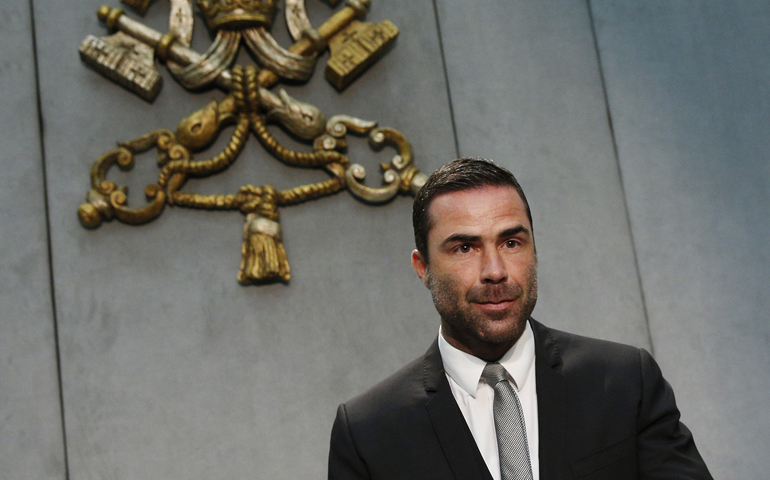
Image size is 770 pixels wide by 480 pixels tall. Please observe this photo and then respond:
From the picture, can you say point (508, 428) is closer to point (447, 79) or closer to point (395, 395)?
point (395, 395)

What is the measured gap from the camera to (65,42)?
7.56 feet

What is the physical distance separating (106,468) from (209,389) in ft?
1.06

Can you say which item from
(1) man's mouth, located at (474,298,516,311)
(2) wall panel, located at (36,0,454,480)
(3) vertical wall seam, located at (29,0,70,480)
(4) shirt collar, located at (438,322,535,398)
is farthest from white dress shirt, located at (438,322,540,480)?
(3) vertical wall seam, located at (29,0,70,480)

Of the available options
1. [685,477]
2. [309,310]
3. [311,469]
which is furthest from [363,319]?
[685,477]

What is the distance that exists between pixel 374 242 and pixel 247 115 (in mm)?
517

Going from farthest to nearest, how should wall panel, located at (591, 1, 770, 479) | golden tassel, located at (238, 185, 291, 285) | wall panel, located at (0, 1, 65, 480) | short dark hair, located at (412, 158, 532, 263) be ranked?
wall panel, located at (591, 1, 770, 479) → golden tassel, located at (238, 185, 291, 285) → wall panel, located at (0, 1, 65, 480) → short dark hair, located at (412, 158, 532, 263)

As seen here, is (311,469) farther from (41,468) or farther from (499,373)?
(499,373)

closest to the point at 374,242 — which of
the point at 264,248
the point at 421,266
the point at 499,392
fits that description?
Answer: the point at 264,248

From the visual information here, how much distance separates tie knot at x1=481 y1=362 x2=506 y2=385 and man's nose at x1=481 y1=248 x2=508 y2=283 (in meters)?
0.16

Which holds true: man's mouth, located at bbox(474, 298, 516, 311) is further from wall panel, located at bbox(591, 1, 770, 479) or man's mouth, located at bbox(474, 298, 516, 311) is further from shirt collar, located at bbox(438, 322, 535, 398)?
wall panel, located at bbox(591, 1, 770, 479)

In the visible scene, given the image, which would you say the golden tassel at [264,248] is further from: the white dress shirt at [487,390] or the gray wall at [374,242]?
the white dress shirt at [487,390]

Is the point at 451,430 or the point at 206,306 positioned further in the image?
the point at 206,306

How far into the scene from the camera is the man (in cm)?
137

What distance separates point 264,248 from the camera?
2.22m
